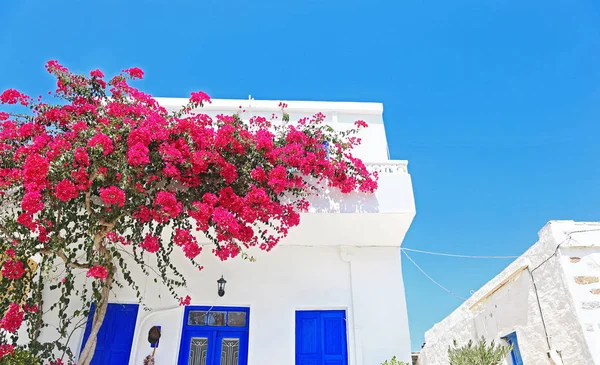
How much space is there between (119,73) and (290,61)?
12.1 feet

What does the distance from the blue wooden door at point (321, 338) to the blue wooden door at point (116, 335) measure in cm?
Result: 283

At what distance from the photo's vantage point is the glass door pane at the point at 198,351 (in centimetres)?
656

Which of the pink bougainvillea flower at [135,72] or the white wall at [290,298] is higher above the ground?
the pink bougainvillea flower at [135,72]

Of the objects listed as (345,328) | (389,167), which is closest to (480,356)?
(345,328)

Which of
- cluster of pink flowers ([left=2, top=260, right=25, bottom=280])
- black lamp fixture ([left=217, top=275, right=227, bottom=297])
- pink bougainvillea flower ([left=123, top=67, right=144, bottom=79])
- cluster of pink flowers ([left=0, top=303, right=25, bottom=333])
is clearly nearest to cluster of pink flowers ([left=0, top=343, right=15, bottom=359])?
cluster of pink flowers ([left=0, top=303, right=25, bottom=333])

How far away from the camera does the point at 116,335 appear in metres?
6.58

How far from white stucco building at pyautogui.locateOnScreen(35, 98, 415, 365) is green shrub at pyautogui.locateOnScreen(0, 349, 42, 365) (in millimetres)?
1367

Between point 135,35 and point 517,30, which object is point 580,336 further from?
point 135,35

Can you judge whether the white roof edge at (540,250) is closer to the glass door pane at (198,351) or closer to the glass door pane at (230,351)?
the glass door pane at (230,351)

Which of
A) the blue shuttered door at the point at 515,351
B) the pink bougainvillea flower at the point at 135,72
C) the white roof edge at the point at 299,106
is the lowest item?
the blue shuttered door at the point at 515,351

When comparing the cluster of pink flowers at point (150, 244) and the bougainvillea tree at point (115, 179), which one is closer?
the bougainvillea tree at point (115, 179)

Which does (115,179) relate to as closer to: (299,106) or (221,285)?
(221,285)

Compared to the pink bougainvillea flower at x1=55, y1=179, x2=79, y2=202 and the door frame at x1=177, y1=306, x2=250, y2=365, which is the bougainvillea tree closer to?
the pink bougainvillea flower at x1=55, y1=179, x2=79, y2=202

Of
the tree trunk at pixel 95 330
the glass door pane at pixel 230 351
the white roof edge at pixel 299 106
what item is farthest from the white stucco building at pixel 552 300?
the tree trunk at pixel 95 330
